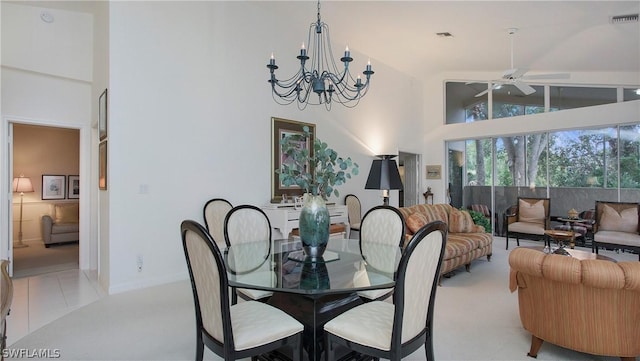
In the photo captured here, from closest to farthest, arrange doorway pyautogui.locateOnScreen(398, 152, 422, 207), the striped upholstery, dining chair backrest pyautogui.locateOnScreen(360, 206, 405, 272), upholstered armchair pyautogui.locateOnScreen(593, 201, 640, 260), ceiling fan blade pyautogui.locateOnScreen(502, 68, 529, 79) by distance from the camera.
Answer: the striped upholstery → dining chair backrest pyautogui.locateOnScreen(360, 206, 405, 272) → upholstered armchair pyautogui.locateOnScreen(593, 201, 640, 260) → ceiling fan blade pyautogui.locateOnScreen(502, 68, 529, 79) → doorway pyautogui.locateOnScreen(398, 152, 422, 207)

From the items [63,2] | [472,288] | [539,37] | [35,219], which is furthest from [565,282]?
[35,219]

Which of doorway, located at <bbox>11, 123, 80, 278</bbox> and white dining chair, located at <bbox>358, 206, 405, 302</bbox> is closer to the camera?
white dining chair, located at <bbox>358, 206, 405, 302</bbox>

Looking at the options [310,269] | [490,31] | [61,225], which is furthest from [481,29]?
[61,225]

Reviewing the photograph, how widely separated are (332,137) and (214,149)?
2.24 m

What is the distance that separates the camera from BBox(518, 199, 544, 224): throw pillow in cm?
571

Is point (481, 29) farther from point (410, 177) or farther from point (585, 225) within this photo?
point (410, 177)

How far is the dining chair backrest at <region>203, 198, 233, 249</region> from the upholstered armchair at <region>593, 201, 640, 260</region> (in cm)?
519

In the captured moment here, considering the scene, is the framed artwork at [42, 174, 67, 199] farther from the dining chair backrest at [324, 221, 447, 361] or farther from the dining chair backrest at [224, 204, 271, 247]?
the dining chair backrest at [324, 221, 447, 361]

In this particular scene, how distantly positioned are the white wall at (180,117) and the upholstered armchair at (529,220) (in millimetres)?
4140

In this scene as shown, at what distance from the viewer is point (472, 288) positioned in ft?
11.9

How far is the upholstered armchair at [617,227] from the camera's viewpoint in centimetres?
438

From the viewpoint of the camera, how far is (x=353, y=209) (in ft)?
19.2

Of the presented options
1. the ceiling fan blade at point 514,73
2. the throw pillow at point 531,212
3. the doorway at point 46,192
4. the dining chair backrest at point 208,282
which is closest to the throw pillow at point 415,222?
the ceiling fan blade at point 514,73

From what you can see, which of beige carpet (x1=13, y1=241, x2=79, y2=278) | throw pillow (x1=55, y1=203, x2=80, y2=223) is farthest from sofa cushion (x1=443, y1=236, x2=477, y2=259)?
throw pillow (x1=55, y1=203, x2=80, y2=223)
